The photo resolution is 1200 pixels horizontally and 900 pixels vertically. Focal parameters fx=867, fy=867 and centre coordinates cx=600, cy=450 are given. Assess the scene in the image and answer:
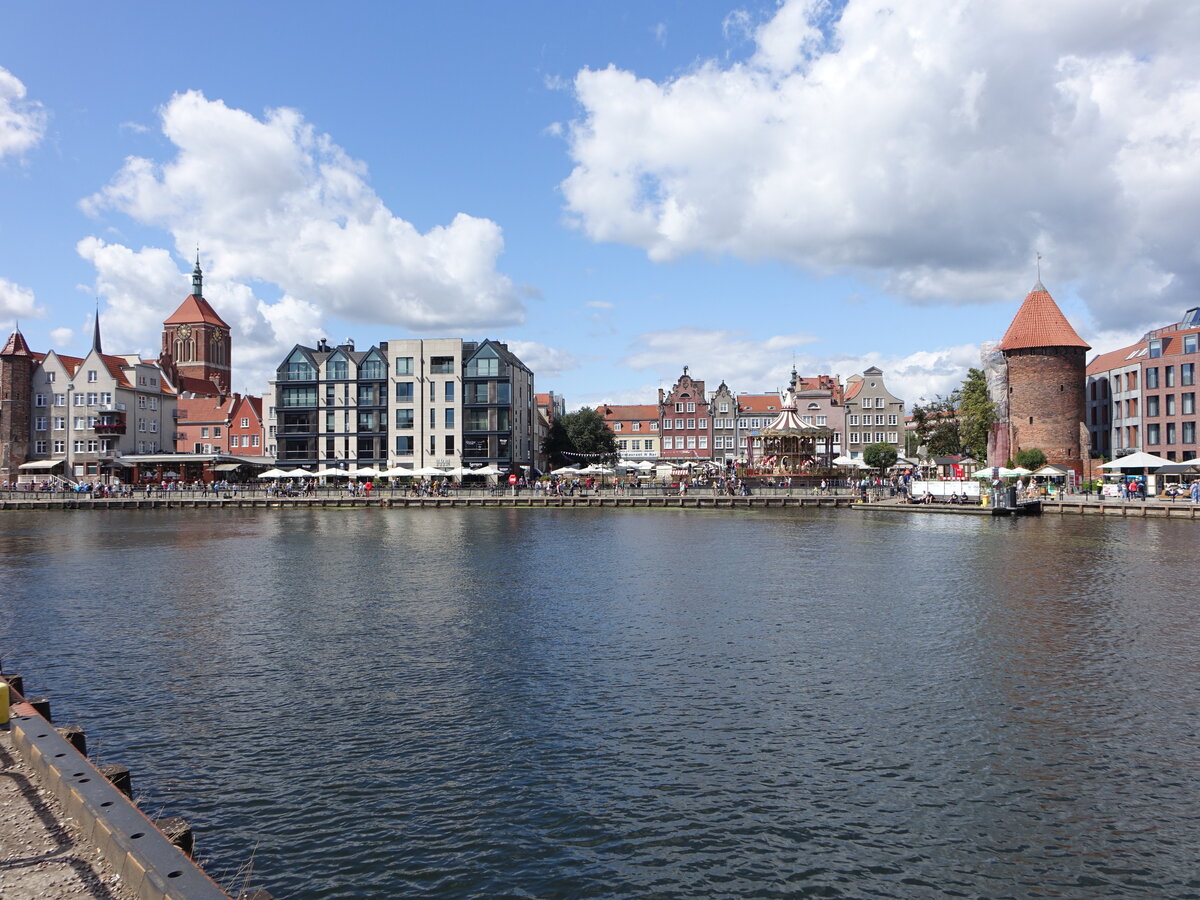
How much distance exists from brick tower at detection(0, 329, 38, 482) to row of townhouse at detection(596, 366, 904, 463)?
3257 inches

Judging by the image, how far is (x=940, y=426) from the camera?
341ft

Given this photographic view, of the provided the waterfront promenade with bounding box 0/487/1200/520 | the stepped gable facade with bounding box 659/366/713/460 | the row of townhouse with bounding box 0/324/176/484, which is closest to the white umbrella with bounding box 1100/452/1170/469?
the waterfront promenade with bounding box 0/487/1200/520

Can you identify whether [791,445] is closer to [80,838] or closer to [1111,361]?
[1111,361]

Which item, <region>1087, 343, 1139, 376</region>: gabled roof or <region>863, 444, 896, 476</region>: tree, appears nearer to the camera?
<region>1087, 343, 1139, 376</region>: gabled roof

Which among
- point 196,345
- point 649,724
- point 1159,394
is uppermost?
point 196,345

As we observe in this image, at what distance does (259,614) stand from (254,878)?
658 inches

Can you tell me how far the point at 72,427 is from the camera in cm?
10338

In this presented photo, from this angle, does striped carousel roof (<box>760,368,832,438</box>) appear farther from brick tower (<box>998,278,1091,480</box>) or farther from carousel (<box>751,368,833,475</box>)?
brick tower (<box>998,278,1091,480</box>)

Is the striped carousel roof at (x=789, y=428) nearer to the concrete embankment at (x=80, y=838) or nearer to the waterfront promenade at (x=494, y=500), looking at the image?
the waterfront promenade at (x=494, y=500)

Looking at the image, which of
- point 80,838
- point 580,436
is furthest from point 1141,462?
point 80,838

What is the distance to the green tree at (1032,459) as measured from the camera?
8069 cm

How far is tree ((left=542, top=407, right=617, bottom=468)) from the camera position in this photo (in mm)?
117875

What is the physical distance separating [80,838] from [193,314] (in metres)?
166

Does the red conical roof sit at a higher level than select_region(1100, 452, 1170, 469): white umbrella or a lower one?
higher
